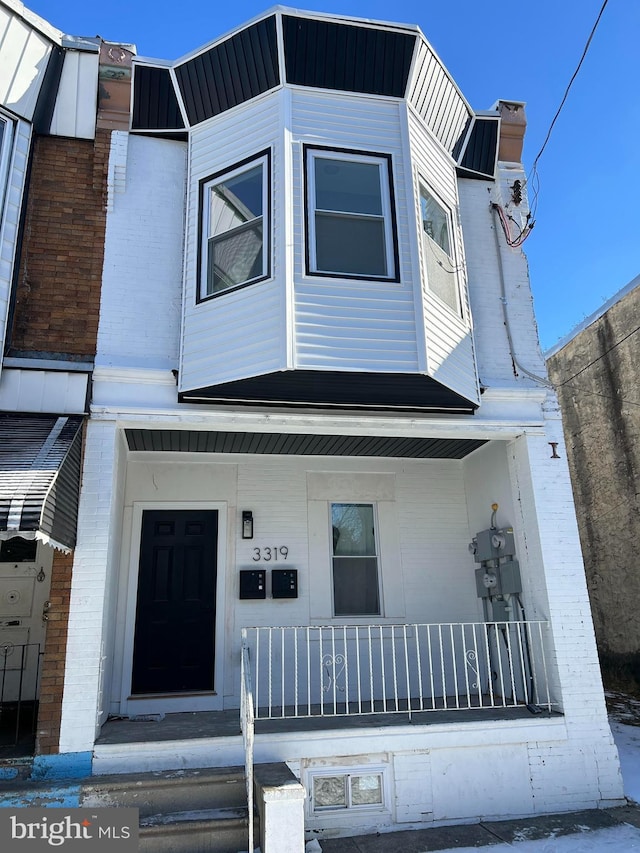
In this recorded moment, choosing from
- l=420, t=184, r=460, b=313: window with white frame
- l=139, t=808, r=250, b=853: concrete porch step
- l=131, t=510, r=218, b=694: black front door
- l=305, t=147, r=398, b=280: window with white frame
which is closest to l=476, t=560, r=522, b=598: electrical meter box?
l=420, t=184, r=460, b=313: window with white frame

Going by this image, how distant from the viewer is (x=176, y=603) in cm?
705

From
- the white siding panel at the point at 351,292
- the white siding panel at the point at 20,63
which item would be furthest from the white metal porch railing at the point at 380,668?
the white siding panel at the point at 20,63

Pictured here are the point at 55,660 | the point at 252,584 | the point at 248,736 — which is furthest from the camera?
the point at 252,584

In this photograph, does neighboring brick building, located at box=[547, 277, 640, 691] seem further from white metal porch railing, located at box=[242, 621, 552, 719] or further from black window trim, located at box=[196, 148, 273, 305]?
black window trim, located at box=[196, 148, 273, 305]

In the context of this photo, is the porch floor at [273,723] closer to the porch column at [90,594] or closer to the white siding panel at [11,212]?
the porch column at [90,594]

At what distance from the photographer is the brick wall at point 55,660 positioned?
495cm

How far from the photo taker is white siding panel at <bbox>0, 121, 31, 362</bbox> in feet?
19.1

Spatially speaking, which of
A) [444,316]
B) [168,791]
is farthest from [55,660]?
[444,316]

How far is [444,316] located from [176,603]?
4.27 meters

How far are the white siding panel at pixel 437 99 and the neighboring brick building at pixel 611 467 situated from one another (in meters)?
5.04

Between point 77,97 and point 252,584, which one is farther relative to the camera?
point 252,584

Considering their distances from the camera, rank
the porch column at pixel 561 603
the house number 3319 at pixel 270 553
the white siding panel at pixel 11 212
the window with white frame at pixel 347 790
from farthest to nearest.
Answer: the house number 3319 at pixel 270 553, the white siding panel at pixel 11 212, the porch column at pixel 561 603, the window with white frame at pixel 347 790

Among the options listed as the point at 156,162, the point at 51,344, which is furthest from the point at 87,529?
the point at 156,162

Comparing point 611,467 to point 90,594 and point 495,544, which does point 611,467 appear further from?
point 90,594
